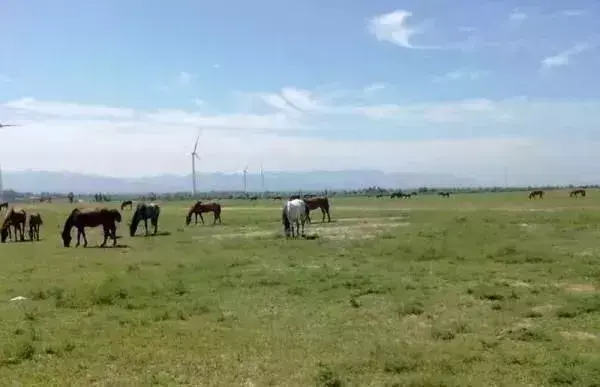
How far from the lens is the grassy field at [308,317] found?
9984mm

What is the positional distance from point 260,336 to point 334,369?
8.83ft

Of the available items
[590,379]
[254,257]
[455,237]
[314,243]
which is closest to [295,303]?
[590,379]

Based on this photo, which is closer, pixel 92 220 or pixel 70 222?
pixel 70 222

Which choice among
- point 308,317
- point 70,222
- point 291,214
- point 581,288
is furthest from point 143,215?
point 581,288

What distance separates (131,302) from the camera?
15805 mm

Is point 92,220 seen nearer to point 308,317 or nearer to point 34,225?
point 34,225

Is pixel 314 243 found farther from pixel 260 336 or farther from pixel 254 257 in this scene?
pixel 260 336

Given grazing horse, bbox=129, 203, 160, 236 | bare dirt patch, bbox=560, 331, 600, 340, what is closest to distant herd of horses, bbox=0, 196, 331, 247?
grazing horse, bbox=129, 203, 160, 236

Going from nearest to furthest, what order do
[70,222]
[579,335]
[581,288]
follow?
[579,335] → [581,288] → [70,222]

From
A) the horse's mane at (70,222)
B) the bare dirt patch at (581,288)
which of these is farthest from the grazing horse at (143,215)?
the bare dirt patch at (581,288)

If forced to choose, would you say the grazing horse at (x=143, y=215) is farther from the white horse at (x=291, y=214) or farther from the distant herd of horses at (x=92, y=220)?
the white horse at (x=291, y=214)

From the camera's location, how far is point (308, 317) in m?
14.1

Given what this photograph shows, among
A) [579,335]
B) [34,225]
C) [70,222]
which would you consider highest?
[70,222]

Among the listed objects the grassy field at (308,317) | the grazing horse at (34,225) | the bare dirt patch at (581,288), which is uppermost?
the grazing horse at (34,225)
